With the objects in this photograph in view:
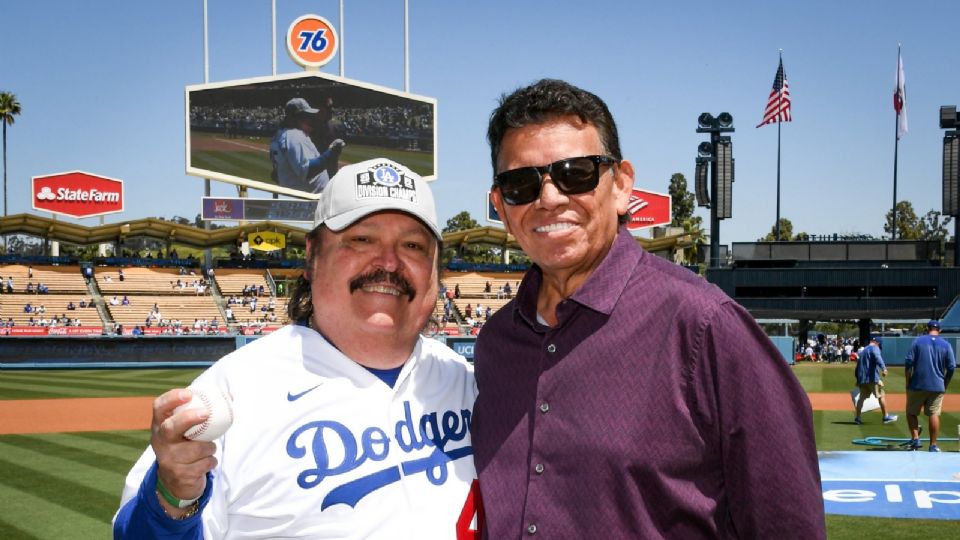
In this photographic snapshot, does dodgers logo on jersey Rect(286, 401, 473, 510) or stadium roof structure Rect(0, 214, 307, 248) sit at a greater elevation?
stadium roof structure Rect(0, 214, 307, 248)

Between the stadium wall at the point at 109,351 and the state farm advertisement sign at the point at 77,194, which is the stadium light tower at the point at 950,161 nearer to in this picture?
the stadium wall at the point at 109,351

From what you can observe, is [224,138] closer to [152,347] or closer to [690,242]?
[152,347]

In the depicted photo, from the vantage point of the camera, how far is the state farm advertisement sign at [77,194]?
48.3 metres

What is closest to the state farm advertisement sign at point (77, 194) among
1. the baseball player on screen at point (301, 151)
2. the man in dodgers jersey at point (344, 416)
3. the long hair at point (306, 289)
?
the baseball player on screen at point (301, 151)

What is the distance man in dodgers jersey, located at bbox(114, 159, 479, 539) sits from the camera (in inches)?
89.7

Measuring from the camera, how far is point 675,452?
2145 mm

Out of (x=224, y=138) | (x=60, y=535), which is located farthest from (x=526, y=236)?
(x=224, y=138)

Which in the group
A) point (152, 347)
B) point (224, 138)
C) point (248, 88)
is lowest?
point (152, 347)

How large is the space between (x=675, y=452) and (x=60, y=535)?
703cm

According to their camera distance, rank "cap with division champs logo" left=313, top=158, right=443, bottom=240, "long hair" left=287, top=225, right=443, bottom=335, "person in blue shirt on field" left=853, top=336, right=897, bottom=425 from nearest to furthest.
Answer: "cap with division champs logo" left=313, top=158, right=443, bottom=240 → "long hair" left=287, top=225, right=443, bottom=335 → "person in blue shirt on field" left=853, top=336, right=897, bottom=425

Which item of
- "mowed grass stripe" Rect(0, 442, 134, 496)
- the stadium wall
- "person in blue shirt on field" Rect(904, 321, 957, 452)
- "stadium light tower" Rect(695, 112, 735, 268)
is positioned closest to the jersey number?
"mowed grass stripe" Rect(0, 442, 134, 496)

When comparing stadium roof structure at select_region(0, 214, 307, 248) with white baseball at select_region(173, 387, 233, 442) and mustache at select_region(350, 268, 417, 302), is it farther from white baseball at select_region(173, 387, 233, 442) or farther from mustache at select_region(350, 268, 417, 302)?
white baseball at select_region(173, 387, 233, 442)

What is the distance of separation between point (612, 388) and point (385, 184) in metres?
1.10

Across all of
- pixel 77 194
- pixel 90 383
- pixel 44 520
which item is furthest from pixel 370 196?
pixel 77 194
